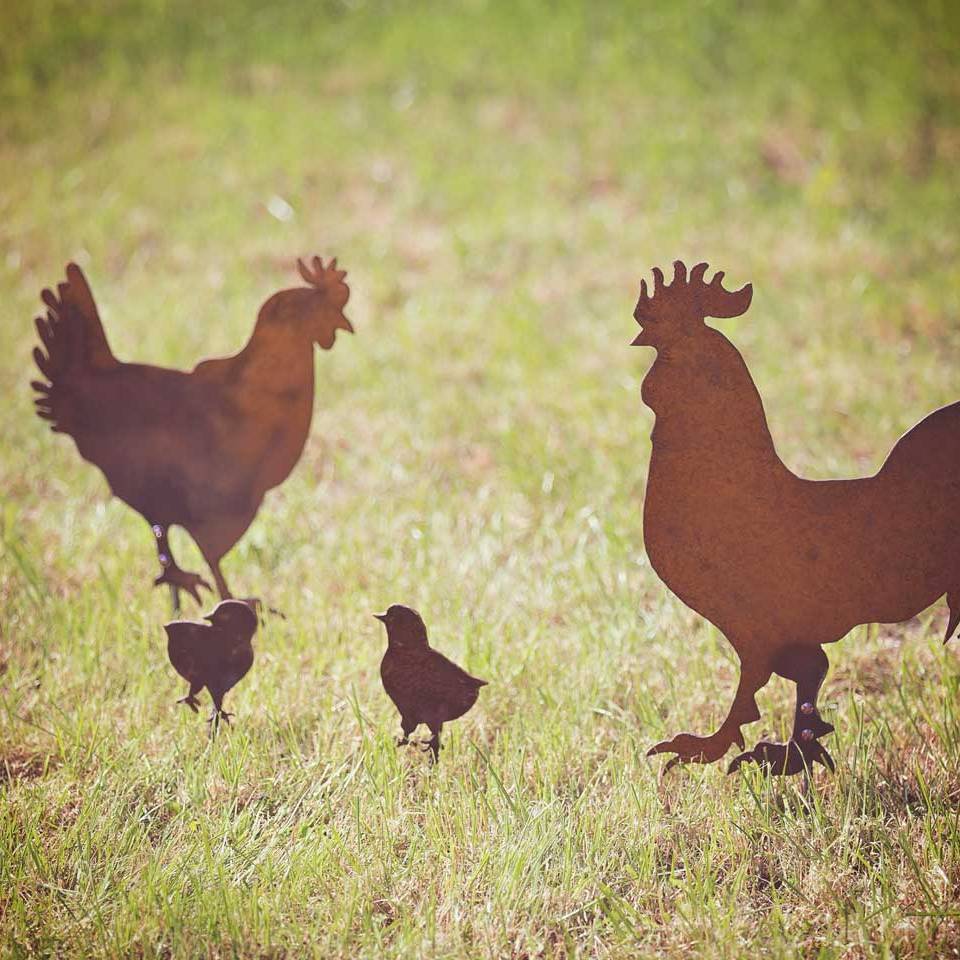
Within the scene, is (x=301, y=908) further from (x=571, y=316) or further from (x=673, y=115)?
(x=673, y=115)

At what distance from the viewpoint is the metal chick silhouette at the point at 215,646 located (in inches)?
104

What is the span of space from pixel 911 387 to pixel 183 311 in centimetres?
336

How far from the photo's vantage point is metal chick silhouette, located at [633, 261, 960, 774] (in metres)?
2.36

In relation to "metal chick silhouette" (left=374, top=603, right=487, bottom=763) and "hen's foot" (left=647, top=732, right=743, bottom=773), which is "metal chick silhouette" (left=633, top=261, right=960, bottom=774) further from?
"metal chick silhouette" (left=374, top=603, right=487, bottom=763)

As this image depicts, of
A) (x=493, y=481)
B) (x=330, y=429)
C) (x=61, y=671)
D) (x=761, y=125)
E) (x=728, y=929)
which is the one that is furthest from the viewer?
(x=761, y=125)

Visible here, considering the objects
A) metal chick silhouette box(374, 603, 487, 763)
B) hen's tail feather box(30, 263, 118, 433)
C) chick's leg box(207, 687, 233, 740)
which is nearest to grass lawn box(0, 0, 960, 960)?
chick's leg box(207, 687, 233, 740)

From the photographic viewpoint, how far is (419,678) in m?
2.54

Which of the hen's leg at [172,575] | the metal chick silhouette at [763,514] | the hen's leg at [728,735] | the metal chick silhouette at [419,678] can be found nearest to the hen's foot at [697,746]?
the hen's leg at [728,735]

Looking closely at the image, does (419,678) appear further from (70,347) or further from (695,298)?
(70,347)

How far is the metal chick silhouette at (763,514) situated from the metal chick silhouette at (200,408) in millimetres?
1008

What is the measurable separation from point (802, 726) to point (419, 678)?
0.84 meters

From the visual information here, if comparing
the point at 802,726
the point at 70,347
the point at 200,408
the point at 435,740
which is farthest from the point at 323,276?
the point at 802,726

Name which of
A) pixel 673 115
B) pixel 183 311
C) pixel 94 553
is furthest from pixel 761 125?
pixel 94 553

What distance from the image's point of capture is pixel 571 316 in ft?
18.3
